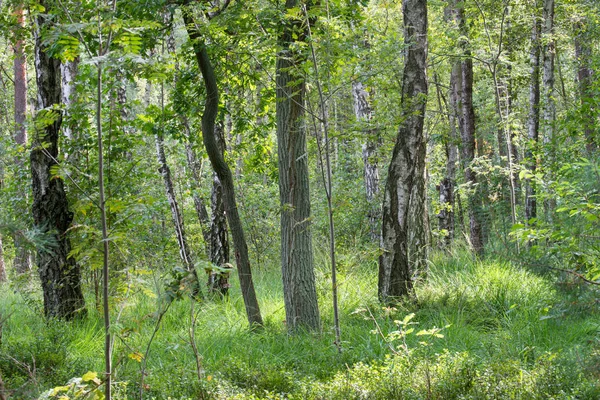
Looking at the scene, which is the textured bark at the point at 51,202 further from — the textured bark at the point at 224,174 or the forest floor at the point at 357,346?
the textured bark at the point at 224,174

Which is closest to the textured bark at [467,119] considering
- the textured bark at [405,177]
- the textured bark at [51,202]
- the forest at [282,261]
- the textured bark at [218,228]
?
the forest at [282,261]

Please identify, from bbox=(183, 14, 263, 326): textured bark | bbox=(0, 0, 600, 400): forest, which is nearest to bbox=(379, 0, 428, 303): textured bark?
bbox=(0, 0, 600, 400): forest

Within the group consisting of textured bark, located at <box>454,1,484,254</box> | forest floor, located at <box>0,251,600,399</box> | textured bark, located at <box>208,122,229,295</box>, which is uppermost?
textured bark, located at <box>454,1,484,254</box>

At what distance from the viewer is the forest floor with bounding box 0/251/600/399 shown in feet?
12.6

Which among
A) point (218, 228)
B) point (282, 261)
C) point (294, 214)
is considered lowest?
point (282, 261)

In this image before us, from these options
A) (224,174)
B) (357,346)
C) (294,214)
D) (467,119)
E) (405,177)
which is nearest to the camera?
(357,346)

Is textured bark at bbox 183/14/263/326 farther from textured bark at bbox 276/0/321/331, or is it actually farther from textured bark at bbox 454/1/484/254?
textured bark at bbox 454/1/484/254

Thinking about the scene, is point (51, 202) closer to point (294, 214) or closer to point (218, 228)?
point (218, 228)

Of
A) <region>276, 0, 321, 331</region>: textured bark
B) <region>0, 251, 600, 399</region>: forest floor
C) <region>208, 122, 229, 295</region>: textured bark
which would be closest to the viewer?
<region>0, 251, 600, 399</region>: forest floor

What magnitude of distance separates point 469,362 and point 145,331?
3.64 m

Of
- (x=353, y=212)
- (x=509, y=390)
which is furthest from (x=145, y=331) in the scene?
(x=353, y=212)

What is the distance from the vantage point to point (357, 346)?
5410 millimetres

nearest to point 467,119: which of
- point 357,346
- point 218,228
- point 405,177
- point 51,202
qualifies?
point 405,177

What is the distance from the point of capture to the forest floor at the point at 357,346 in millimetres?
3855
